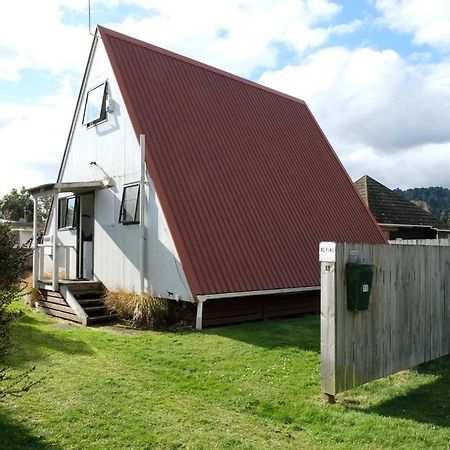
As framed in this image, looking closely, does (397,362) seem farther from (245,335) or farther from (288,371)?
(245,335)

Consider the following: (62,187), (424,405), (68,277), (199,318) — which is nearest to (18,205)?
(68,277)

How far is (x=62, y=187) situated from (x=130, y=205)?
6.10 feet

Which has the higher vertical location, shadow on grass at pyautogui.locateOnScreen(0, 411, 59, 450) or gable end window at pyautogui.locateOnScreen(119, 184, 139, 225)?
gable end window at pyautogui.locateOnScreen(119, 184, 139, 225)

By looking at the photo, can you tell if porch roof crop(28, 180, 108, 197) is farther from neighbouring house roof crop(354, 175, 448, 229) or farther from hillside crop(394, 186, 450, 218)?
hillside crop(394, 186, 450, 218)

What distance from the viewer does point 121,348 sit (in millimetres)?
8164

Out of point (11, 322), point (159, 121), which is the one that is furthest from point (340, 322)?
point (159, 121)

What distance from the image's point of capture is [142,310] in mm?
10352

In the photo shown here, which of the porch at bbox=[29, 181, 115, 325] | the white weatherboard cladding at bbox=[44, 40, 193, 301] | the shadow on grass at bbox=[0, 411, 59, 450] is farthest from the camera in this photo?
the porch at bbox=[29, 181, 115, 325]

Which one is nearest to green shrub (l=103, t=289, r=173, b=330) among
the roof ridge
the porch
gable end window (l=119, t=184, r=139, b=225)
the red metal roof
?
the porch

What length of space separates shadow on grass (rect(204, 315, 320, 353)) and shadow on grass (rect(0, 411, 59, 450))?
4.49 meters

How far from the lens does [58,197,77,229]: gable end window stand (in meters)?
14.7

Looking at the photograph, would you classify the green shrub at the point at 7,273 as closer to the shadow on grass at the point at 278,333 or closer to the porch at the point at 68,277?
the shadow on grass at the point at 278,333

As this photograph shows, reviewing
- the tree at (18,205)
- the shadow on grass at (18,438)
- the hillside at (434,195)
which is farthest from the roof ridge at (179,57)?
the hillside at (434,195)

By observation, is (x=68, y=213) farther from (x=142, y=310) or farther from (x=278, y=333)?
(x=278, y=333)
